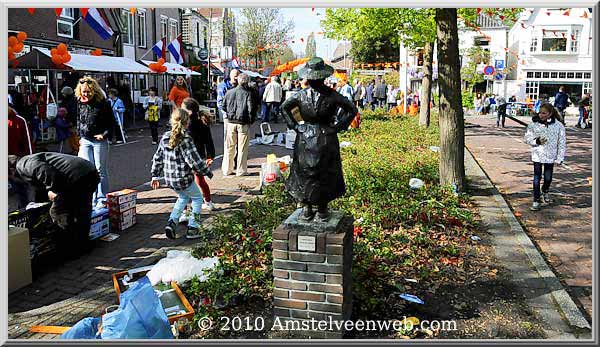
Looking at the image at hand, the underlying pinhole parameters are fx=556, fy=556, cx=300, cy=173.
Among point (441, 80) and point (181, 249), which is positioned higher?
point (441, 80)

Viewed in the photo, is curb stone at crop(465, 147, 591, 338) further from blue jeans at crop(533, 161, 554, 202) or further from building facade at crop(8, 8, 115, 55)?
building facade at crop(8, 8, 115, 55)

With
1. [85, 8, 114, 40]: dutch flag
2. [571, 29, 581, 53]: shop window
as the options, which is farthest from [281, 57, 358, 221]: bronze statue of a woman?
[571, 29, 581, 53]: shop window

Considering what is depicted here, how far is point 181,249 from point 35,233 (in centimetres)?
158

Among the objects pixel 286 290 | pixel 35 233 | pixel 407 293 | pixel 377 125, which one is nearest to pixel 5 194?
pixel 35 233

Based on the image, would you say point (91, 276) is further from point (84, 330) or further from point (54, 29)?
point (54, 29)

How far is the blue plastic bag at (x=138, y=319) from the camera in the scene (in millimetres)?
4160

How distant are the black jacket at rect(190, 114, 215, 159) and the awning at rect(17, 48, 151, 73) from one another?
9.90 m

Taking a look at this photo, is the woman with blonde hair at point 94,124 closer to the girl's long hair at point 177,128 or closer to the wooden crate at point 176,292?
the girl's long hair at point 177,128

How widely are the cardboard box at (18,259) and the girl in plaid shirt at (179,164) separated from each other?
1.73m

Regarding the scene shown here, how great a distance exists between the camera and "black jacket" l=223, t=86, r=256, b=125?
1059 centimetres

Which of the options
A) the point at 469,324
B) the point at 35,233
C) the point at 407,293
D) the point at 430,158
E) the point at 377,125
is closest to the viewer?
the point at 469,324

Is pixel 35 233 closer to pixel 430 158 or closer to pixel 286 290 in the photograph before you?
pixel 286 290

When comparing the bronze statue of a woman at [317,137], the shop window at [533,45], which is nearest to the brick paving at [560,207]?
→ the bronze statue of a woman at [317,137]

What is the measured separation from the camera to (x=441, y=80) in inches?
361
